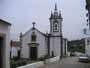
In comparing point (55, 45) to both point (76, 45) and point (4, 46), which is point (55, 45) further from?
point (4, 46)

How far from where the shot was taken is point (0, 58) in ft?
52.5

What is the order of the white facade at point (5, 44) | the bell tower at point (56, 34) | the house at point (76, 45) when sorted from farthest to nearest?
the house at point (76, 45) → the bell tower at point (56, 34) → the white facade at point (5, 44)

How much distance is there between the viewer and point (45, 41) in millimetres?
56281

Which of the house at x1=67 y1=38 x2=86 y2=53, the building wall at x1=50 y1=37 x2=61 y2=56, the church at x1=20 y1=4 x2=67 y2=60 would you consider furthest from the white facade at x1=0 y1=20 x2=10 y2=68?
the house at x1=67 y1=38 x2=86 y2=53

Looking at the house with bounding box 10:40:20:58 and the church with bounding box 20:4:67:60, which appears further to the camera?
the house with bounding box 10:40:20:58

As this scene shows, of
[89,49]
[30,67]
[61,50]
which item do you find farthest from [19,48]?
[30,67]

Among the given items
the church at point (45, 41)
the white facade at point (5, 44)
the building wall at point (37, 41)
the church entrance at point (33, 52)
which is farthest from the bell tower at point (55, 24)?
the white facade at point (5, 44)

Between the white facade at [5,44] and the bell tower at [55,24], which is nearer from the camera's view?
the white facade at [5,44]

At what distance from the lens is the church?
56.1m

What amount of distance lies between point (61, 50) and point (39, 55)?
4.75 metres

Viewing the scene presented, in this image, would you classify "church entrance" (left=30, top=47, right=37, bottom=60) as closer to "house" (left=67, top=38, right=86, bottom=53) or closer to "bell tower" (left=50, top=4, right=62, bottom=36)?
"bell tower" (left=50, top=4, right=62, bottom=36)

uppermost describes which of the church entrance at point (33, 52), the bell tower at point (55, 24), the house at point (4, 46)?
the bell tower at point (55, 24)

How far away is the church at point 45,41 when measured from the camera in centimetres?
5606

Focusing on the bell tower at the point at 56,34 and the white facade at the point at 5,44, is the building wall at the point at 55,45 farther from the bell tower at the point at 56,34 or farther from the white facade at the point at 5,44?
the white facade at the point at 5,44
